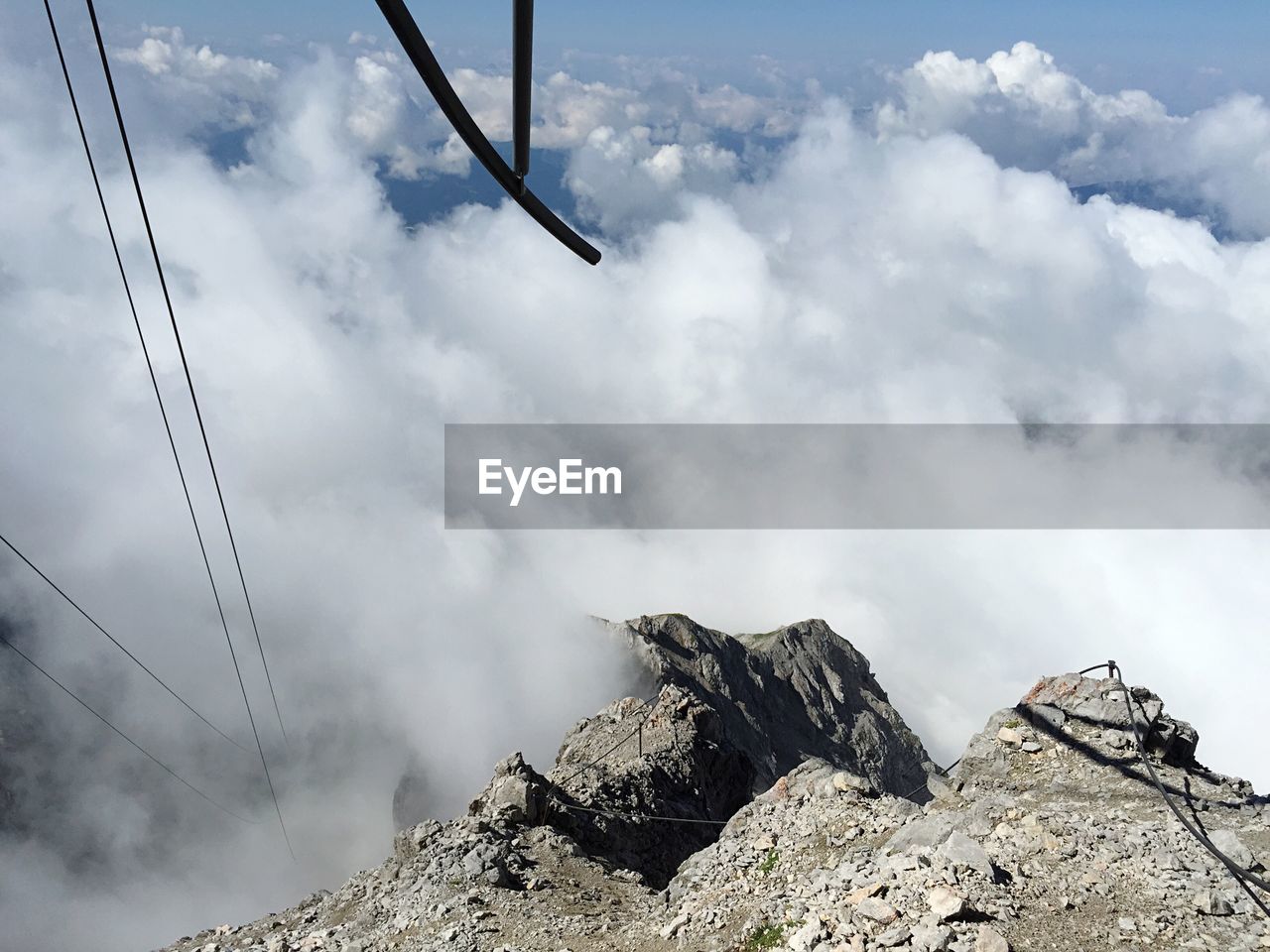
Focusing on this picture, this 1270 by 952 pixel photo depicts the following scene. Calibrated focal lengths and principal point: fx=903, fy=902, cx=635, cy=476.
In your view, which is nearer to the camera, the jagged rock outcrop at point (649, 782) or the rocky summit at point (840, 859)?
the rocky summit at point (840, 859)

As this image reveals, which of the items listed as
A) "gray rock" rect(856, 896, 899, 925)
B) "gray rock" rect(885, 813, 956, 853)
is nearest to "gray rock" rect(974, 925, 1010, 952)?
"gray rock" rect(856, 896, 899, 925)

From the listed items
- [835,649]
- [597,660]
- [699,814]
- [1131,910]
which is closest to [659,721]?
[699,814]

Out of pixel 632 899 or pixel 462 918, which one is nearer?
pixel 462 918

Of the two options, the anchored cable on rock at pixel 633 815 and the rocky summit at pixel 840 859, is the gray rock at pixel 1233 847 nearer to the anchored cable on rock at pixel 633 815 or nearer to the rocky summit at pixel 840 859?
the rocky summit at pixel 840 859

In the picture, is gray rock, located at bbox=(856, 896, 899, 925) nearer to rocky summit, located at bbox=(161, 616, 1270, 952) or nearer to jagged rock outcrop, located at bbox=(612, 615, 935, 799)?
rocky summit, located at bbox=(161, 616, 1270, 952)

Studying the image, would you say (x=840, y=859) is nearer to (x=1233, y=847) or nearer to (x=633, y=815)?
(x=1233, y=847)

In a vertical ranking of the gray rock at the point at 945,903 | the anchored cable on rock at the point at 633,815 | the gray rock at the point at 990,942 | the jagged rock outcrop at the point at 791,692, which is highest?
the jagged rock outcrop at the point at 791,692

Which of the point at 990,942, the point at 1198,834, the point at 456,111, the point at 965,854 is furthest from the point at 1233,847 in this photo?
the point at 456,111

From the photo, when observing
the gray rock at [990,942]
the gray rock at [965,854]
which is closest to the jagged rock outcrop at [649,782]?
the gray rock at [965,854]

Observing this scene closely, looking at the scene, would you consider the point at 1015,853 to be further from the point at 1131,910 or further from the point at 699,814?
the point at 699,814
